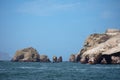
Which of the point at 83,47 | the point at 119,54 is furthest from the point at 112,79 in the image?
the point at 83,47

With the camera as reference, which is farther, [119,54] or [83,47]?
[83,47]

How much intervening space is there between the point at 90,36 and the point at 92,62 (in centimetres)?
6376

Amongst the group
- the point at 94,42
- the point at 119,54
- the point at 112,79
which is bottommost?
the point at 112,79

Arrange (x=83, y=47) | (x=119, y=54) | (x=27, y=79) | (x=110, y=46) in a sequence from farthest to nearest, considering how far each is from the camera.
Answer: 1. (x=83, y=47)
2. (x=110, y=46)
3. (x=119, y=54)
4. (x=27, y=79)

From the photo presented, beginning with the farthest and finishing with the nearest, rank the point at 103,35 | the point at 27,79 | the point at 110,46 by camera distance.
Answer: the point at 103,35, the point at 110,46, the point at 27,79

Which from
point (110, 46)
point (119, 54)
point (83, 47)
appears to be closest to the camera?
point (119, 54)

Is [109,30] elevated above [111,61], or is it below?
above

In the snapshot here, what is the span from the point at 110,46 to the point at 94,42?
48.7 meters

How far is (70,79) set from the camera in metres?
48.7

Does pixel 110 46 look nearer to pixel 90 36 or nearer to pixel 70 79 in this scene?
pixel 90 36

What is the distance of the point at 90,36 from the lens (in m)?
185

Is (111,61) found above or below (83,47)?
below

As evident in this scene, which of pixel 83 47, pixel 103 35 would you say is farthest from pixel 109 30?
pixel 83 47

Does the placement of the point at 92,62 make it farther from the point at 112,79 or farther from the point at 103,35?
the point at 112,79
